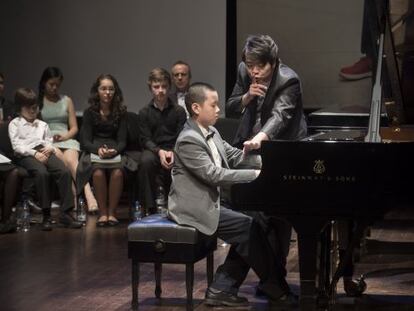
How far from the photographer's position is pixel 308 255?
4.50m

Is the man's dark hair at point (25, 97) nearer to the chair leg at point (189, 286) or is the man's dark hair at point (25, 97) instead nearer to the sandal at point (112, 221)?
the sandal at point (112, 221)

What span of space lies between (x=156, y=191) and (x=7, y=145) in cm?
140

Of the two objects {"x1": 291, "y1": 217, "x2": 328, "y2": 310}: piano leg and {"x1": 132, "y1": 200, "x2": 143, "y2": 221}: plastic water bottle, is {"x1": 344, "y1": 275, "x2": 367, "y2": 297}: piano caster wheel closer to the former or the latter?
{"x1": 291, "y1": 217, "x2": 328, "y2": 310}: piano leg

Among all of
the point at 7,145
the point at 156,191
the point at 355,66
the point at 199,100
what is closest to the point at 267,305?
the point at 199,100

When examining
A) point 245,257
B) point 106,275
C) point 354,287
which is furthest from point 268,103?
point 106,275

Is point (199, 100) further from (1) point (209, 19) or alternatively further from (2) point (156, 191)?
(1) point (209, 19)

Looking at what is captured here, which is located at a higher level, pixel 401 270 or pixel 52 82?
pixel 52 82

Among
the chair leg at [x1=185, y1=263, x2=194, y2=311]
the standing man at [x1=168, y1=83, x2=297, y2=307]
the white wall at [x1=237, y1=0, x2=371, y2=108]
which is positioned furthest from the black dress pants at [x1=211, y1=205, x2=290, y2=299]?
the white wall at [x1=237, y1=0, x2=371, y2=108]

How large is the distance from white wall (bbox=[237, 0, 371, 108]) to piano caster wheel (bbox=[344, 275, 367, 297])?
396 centimetres

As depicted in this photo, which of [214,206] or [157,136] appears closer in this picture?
[214,206]

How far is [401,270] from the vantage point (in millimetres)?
5434

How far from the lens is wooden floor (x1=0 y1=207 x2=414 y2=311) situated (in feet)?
17.5

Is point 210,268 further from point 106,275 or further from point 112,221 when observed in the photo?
point 112,221

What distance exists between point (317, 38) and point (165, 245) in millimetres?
4745
